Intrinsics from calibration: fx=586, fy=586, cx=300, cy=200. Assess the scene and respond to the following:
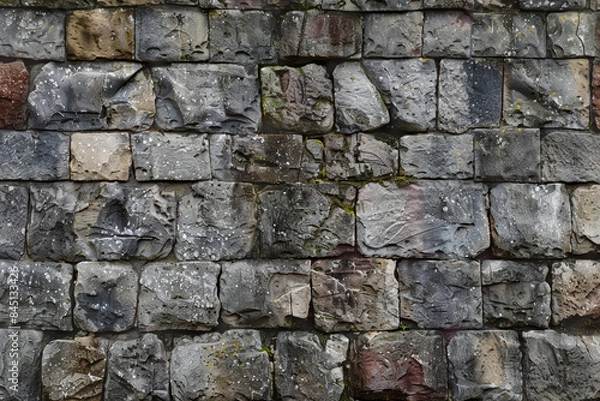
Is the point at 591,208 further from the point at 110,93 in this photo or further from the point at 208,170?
the point at 110,93

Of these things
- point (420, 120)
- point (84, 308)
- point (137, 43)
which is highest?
point (137, 43)

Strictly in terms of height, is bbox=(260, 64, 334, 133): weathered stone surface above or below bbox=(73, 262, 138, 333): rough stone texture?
above

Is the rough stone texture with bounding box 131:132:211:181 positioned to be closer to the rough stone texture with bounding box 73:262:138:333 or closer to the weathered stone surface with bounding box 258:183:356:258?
the weathered stone surface with bounding box 258:183:356:258

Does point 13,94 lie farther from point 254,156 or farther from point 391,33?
point 391,33

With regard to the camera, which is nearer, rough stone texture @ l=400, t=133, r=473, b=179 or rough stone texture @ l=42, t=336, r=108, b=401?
rough stone texture @ l=42, t=336, r=108, b=401

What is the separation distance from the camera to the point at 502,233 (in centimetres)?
354

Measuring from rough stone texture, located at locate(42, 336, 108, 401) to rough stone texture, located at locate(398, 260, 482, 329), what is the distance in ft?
6.08

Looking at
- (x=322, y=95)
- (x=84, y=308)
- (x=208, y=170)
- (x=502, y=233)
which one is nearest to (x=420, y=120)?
(x=322, y=95)

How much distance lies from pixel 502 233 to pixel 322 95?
137 centimetres

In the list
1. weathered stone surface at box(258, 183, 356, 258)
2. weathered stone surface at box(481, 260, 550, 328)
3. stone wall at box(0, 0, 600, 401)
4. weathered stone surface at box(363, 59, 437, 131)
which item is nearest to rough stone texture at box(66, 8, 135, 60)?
stone wall at box(0, 0, 600, 401)

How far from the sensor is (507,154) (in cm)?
355

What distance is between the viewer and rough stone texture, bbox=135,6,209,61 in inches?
136

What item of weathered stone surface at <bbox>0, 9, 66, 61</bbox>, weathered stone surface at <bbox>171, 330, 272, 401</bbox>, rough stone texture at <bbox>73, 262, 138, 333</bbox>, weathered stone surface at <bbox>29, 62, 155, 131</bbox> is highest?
weathered stone surface at <bbox>0, 9, 66, 61</bbox>

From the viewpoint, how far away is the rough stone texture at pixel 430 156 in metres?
3.54
